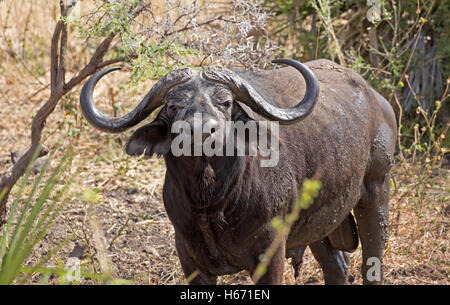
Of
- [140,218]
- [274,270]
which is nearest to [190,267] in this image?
[274,270]

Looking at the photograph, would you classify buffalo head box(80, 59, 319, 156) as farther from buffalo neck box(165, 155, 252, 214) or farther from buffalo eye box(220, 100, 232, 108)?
buffalo neck box(165, 155, 252, 214)

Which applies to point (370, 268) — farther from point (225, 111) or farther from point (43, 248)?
point (43, 248)

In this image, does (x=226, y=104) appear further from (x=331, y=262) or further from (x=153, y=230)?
(x=153, y=230)

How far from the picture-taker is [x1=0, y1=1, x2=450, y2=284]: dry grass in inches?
219

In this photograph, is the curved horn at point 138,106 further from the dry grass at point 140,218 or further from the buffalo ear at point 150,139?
the dry grass at point 140,218

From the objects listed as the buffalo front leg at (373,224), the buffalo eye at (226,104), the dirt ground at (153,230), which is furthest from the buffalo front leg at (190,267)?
the buffalo front leg at (373,224)

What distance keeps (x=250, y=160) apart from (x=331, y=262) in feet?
5.64

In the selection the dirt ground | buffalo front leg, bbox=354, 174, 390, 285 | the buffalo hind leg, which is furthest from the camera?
the dirt ground

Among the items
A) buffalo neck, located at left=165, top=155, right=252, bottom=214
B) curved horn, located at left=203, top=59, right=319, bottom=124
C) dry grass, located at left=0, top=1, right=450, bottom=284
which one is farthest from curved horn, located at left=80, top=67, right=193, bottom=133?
dry grass, located at left=0, top=1, right=450, bottom=284

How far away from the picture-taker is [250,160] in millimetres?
3744

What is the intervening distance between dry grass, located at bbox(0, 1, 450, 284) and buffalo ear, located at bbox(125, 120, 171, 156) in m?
0.90

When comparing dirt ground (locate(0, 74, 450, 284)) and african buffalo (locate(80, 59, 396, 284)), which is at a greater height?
african buffalo (locate(80, 59, 396, 284))

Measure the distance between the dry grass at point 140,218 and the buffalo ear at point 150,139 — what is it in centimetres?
90
